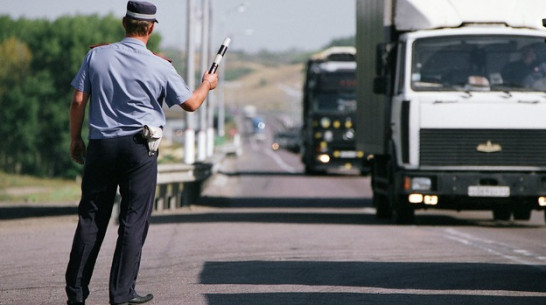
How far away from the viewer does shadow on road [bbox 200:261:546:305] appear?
969 cm

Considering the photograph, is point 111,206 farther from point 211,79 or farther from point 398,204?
point 398,204

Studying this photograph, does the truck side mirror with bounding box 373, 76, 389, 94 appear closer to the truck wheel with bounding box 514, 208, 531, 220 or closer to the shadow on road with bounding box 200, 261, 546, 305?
the truck wheel with bounding box 514, 208, 531, 220

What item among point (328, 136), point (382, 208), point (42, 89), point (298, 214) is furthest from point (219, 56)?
point (42, 89)

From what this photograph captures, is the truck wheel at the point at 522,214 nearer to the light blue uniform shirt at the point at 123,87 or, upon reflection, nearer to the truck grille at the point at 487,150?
the truck grille at the point at 487,150

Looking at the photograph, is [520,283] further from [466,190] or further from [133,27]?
[466,190]

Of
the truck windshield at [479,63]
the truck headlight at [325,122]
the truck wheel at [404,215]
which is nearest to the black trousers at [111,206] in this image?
the truck windshield at [479,63]

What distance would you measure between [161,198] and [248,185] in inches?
553

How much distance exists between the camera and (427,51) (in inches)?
720

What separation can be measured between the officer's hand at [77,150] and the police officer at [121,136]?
0.04 ft

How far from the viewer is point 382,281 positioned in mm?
11016

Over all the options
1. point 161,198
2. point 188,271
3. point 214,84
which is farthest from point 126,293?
point 161,198

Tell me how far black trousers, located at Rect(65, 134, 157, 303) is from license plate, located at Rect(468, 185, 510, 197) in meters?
10.1

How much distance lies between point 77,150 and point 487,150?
1024 cm

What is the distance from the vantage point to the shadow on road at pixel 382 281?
969 cm
